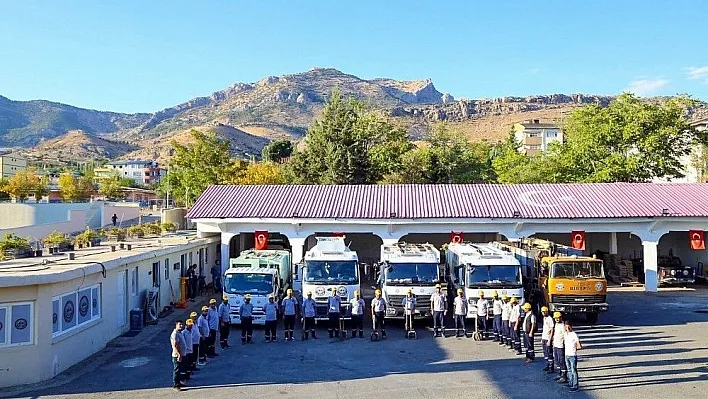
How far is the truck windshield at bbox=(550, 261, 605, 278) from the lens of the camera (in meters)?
21.8

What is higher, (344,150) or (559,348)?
(344,150)

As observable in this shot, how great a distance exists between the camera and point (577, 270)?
71.7 feet

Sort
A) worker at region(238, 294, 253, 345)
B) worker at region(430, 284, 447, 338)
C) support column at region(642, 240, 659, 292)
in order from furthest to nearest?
support column at region(642, 240, 659, 292)
worker at region(430, 284, 447, 338)
worker at region(238, 294, 253, 345)

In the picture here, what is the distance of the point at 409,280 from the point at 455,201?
40.0ft

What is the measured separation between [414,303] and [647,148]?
97.9 ft

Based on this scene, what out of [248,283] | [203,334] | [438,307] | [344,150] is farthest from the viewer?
[344,150]

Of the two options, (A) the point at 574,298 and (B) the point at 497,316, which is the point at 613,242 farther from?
(B) the point at 497,316

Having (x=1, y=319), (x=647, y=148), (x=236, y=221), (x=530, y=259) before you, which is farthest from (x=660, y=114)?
(x=1, y=319)

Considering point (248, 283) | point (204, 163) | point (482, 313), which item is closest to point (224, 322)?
point (248, 283)

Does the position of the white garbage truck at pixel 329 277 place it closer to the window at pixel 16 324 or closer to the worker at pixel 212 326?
the worker at pixel 212 326

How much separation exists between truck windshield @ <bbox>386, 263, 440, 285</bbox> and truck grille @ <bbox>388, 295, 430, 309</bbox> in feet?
1.67

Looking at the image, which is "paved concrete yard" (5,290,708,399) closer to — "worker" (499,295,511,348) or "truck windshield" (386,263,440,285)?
"worker" (499,295,511,348)

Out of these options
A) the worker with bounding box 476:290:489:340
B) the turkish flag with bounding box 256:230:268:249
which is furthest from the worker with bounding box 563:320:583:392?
the turkish flag with bounding box 256:230:268:249

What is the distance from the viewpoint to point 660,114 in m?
43.8
